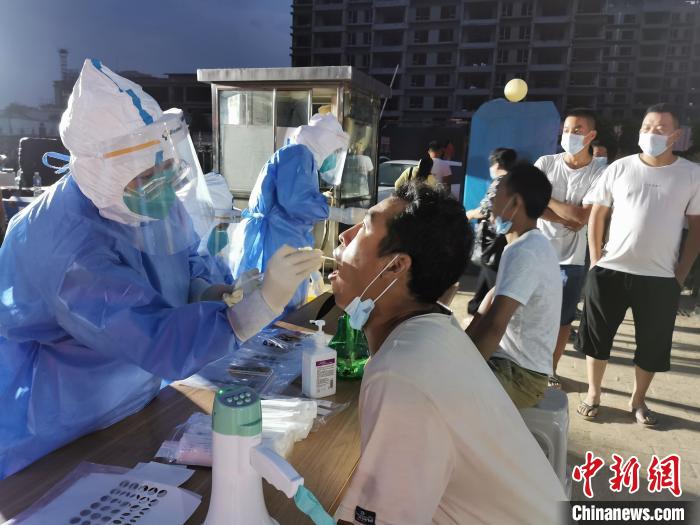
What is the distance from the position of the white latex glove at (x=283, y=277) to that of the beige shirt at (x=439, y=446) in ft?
1.23

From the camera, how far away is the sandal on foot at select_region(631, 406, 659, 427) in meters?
2.80

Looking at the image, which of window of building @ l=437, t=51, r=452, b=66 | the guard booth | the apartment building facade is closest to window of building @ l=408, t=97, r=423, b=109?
the apartment building facade

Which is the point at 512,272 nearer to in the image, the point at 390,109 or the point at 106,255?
the point at 106,255

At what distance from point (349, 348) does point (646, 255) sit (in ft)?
6.75

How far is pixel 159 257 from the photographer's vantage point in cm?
134

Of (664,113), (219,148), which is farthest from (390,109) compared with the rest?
(664,113)

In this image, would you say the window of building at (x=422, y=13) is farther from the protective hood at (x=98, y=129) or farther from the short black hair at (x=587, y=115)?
the protective hood at (x=98, y=129)

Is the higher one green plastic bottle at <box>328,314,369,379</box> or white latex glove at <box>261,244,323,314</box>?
white latex glove at <box>261,244,323,314</box>

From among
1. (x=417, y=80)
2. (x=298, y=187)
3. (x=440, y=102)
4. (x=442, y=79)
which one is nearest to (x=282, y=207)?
(x=298, y=187)

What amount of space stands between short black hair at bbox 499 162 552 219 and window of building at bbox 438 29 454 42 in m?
47.0

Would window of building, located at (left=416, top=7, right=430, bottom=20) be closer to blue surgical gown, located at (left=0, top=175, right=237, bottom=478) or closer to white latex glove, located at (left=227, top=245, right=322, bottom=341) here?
white latex glove, located at (left=227, top=245, right=322, bottom=341)

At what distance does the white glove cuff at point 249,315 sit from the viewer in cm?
115

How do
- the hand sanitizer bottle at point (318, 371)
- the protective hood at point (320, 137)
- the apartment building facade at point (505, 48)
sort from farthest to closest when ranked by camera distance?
1. the apartment building facade at point (505, 48)
2. the protective hood at point (320, 137)
3. the hand sanitizer bottle at point (318, 371)

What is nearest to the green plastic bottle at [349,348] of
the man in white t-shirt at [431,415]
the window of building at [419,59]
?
the man in white t-shirt at [431,415]
